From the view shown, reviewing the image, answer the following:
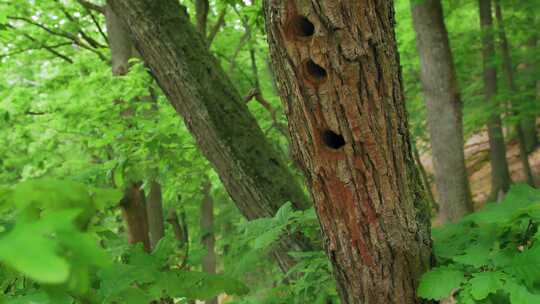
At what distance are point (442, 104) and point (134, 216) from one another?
4128mm

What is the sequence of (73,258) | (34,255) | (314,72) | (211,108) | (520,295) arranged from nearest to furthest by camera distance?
(34,255) → (73,258) → (520,295) → (314,72) → (211,108)

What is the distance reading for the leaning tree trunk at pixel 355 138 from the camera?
4.85 feet

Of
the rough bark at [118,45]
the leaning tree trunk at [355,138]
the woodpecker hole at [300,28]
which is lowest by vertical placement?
the leaning tree trunk at [355,138]

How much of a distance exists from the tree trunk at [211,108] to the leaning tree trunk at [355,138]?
1.24m

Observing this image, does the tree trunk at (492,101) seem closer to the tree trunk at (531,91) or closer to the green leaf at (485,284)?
the tree trunk at (531,91)

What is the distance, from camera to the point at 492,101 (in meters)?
9.46

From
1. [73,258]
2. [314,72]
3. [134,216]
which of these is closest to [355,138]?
[314,72]

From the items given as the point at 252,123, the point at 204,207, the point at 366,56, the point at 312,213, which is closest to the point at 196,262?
the point at 312,213

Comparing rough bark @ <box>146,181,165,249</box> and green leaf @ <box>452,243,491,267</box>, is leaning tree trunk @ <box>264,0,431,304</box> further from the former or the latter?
rough bark @ <box>146,181,165,249</box>

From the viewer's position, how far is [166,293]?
1.66 meters

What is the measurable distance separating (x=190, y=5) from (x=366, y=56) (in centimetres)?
916

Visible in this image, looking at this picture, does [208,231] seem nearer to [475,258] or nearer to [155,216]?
[155,216]

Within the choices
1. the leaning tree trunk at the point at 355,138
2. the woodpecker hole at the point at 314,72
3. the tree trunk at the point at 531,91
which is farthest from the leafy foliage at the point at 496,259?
the tree trunk at the point at 531,91

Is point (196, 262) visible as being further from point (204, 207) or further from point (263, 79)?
point (263, 79)
